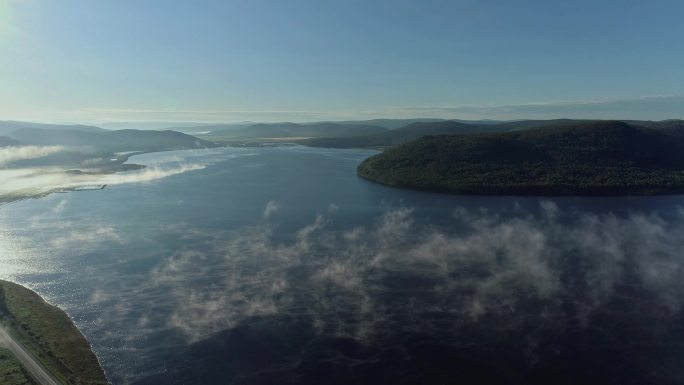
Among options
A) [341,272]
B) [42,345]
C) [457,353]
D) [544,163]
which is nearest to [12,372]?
[42,345]

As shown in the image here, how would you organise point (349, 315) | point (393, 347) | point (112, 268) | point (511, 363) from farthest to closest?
point (112, 268), point (349, 315), point (393, 347), point (511, 363)

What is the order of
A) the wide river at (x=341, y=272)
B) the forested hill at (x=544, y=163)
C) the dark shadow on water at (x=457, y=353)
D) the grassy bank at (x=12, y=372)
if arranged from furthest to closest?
1. the forested hill at (x=544, y=163)
2. the wide river at (x=341, y=272)
3. the dark shadow on water at (x=457, y=353)
4. the grassy bank at (x=12, y=372)

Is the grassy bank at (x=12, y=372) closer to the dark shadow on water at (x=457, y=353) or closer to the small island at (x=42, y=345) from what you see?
the small island at (x=42, y=345)

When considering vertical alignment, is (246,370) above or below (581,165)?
below

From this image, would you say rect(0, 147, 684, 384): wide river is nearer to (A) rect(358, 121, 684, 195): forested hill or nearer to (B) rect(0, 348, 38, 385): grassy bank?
(B) rect(0, 348, 38, 385): grassy bank

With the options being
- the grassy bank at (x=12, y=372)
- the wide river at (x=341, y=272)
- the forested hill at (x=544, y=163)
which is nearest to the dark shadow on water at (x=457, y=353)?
the wide river at (x=341, y=272)

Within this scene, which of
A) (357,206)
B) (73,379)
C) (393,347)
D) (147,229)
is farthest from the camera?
(357,206)

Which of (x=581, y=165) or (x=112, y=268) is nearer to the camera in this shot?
(x=112, y=268)

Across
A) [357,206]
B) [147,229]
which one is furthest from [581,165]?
[147,229]

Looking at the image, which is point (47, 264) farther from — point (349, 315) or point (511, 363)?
point (511, 363)
